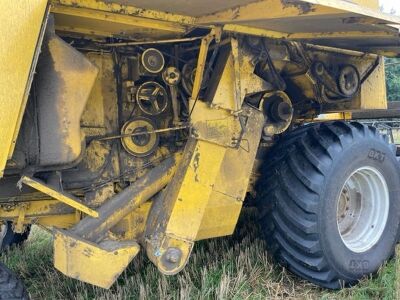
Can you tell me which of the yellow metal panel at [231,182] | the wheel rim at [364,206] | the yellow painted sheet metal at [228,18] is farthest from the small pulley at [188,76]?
the wheel rim at [364,206]

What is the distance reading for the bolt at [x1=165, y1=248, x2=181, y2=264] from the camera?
9.24ft

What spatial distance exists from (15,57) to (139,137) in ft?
3.65

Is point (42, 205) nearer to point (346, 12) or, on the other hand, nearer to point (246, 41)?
point (246, 41)

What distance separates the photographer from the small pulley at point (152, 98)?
10.2 feet

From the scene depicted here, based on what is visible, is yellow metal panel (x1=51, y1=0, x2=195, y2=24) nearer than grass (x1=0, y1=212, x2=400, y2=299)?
Yes

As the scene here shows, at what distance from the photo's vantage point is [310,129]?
11.9 ft

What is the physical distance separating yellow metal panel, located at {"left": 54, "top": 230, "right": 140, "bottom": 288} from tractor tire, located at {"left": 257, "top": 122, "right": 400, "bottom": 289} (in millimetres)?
1204

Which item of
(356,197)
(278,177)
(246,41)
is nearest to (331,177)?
(278,177)

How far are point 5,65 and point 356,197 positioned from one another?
2790 mm

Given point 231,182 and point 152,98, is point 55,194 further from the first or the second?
point 231,182

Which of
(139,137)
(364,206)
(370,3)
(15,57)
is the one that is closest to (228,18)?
(139,137)

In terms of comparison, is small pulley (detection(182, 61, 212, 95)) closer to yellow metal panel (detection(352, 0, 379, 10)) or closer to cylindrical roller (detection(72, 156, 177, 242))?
cylindrical roller (detection(72, 156, 177, 242))

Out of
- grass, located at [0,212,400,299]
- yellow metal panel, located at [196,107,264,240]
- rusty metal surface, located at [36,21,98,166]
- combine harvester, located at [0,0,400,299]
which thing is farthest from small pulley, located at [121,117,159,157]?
grass, located at [0,212,400,299]

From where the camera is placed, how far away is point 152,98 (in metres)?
3.11
